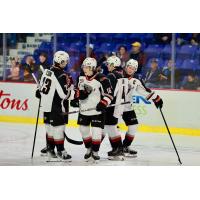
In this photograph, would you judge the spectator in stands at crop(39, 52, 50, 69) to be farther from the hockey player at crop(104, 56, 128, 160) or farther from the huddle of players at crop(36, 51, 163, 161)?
the hockey player at crop(104, 56, 128, 160)

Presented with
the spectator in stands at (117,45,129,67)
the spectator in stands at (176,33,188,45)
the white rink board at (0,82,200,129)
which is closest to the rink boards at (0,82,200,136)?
the white rink board at (0,82,200,129)

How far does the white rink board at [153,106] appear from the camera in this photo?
19.2 ft

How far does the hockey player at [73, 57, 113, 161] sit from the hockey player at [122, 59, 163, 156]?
0.19m

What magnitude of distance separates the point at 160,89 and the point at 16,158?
136 centimetres

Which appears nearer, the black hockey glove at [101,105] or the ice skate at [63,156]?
the black hockey glove at [101,105]

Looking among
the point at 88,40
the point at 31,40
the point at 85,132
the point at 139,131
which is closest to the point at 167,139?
the point at 139,131

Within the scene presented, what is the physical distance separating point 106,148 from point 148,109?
1.61 ft

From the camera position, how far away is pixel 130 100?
231 inches

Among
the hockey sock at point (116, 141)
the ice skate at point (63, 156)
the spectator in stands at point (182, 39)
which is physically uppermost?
the spectator in stands at point (182, 39)

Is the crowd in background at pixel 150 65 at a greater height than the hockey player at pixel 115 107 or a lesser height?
greater

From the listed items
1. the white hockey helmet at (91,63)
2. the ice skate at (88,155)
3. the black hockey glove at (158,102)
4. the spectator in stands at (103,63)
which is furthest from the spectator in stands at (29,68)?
the black hockey glove at (158,102)

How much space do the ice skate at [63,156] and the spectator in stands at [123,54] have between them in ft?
2.95

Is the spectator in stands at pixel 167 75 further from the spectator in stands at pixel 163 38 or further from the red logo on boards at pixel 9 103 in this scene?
the red logo on boards at pixel 9 103

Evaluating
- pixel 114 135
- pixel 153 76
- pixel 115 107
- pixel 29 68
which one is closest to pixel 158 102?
pixel 153 76
